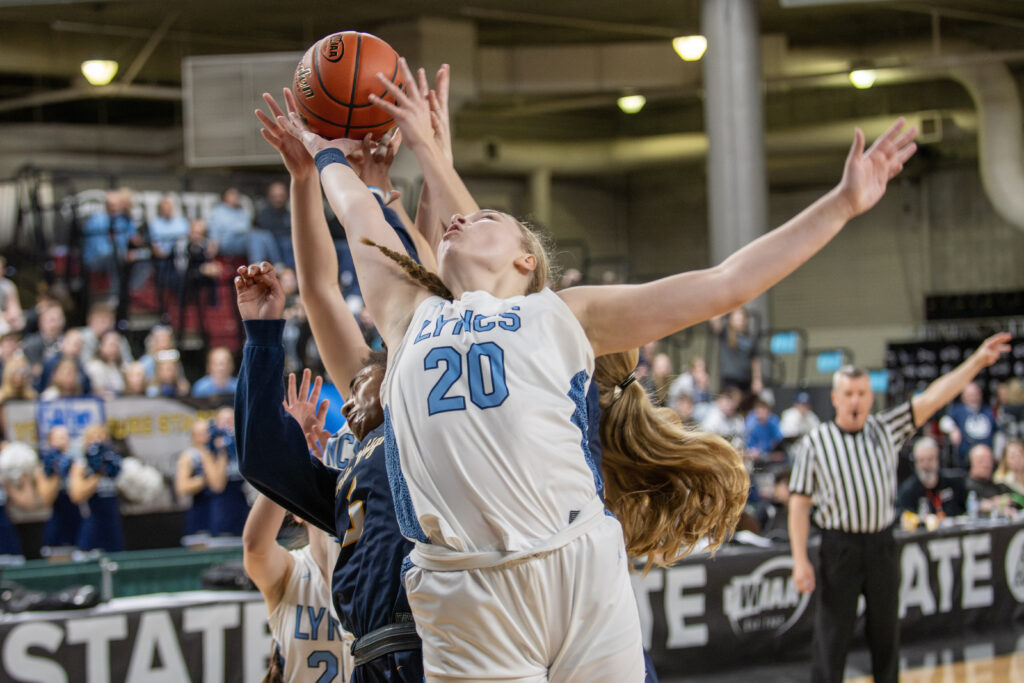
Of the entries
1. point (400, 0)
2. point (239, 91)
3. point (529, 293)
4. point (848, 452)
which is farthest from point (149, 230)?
point (529, 293)

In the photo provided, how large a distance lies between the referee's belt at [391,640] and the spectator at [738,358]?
10.9 metres

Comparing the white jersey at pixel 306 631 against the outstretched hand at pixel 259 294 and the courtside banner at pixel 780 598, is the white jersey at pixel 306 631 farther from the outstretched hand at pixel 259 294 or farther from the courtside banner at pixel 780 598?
the courtside banner at pixel 780 598

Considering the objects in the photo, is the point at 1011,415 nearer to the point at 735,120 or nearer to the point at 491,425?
the point at 735,120

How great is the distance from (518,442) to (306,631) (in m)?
1.49

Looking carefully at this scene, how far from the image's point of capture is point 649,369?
12445mm

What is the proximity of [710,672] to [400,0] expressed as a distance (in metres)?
11.2

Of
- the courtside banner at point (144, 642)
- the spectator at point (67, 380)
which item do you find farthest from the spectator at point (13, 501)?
the courtside banner at point (144, 642)

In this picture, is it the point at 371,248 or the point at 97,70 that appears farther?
the point at 97,70

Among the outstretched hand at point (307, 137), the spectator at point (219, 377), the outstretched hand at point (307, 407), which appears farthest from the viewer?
the spectator at point (219, 377)

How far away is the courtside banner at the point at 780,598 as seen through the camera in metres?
7.52

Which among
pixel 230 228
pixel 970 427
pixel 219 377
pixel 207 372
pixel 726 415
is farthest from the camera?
pixel 970 427

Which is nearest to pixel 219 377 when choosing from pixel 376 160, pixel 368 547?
pixel 376 160

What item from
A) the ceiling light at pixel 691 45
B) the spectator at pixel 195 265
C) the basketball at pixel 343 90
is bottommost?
the basketball at pixel 343 90

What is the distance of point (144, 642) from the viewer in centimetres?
578
